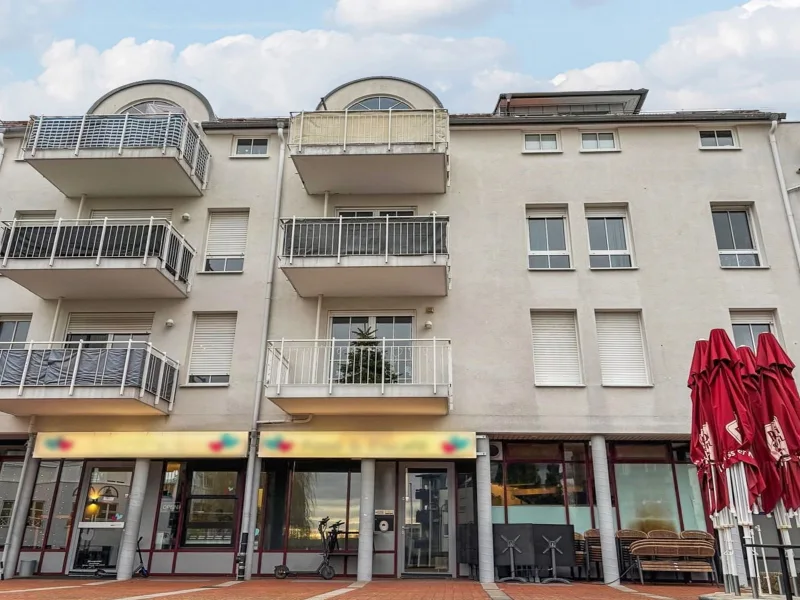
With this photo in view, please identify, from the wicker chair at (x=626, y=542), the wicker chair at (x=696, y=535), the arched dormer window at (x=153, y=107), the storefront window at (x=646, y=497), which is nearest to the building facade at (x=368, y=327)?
the storefront window at (x=646, y=497)

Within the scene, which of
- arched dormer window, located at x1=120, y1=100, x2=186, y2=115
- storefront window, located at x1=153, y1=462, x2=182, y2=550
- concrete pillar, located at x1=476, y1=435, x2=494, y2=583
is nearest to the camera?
concrete pillar, located at x1=476, y1=435, x2=494, y2=583

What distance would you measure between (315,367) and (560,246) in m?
6.48

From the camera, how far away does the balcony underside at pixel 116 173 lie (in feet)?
45.1

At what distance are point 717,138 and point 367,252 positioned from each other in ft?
31.4

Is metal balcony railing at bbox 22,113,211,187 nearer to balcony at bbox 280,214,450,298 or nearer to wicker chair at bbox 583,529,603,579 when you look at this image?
balcony at bbox 280,214,450,298

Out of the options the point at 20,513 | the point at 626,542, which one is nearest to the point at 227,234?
the point at 20,513

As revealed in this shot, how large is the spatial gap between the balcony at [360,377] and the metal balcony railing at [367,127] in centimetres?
467

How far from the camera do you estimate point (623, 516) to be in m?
12.5

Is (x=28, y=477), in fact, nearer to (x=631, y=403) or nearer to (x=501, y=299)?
(x=501, y=299)

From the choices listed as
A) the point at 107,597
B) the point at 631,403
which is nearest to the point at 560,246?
the point at 631,403

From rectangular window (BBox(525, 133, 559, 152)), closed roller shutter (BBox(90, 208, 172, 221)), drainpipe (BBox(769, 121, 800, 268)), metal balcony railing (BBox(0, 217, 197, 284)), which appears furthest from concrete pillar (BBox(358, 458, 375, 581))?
drainpipe (BBox(769, 121, 800, 268))

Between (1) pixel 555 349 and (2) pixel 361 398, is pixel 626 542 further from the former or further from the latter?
(2) pixel 361 398

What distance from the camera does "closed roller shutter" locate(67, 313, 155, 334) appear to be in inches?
551

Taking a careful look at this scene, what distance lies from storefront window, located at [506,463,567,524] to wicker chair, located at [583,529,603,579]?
57cm
